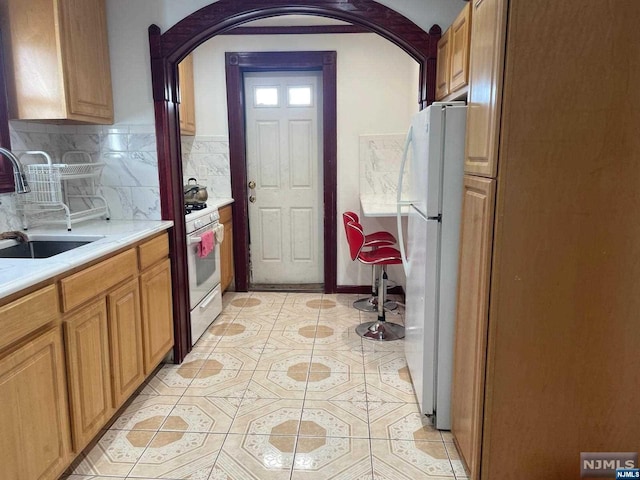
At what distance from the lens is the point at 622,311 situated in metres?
1.56

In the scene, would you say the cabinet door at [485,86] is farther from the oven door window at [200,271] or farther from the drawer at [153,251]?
the oven door window at [200,271]

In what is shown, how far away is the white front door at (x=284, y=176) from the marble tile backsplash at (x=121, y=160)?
1.69 m

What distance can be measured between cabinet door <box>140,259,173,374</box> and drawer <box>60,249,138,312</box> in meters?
0.19

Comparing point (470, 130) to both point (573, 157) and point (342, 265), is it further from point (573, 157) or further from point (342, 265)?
point (342, 265)

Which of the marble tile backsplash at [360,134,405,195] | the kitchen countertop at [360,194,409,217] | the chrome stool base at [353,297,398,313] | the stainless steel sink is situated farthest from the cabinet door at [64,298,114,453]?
the marble tile backsplash at [360,134,405,195]

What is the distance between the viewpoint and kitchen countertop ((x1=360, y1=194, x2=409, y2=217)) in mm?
3395

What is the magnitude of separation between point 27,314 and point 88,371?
1.63 feet

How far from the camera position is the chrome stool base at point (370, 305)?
3986 millimetres

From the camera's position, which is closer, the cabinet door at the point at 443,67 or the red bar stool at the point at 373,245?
the cabinet door at the point at 443,67

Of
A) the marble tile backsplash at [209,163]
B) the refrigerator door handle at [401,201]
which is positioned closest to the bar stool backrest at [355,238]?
Answer: the refrigerator door handle at [401,201]

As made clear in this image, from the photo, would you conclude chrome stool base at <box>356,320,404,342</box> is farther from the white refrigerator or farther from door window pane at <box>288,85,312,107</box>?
door window pane at <box>288,85,312,107</box>

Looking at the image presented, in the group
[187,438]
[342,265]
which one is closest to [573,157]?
[187,438]

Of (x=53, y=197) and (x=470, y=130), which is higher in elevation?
(x=470, y=130)

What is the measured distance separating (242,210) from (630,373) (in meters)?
3.36
